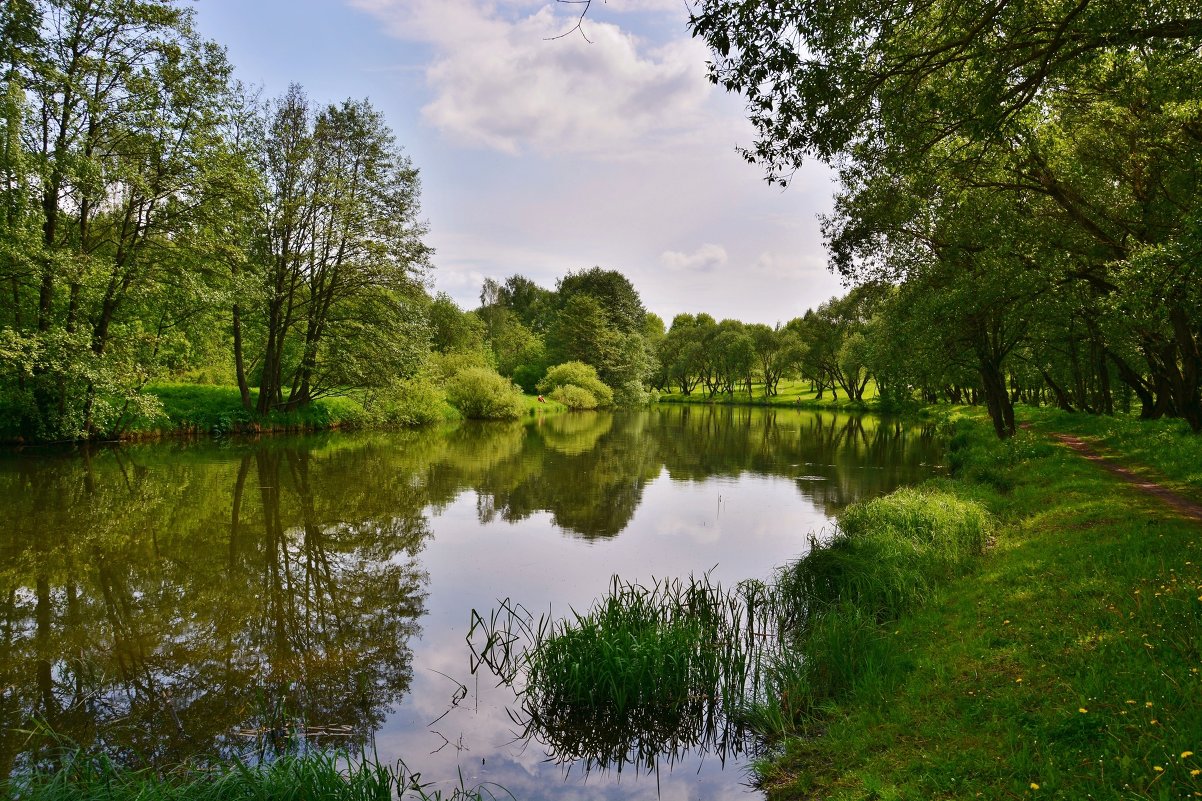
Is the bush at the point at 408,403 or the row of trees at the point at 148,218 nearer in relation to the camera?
the row of trees at the point at 148,218

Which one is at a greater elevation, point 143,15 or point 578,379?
point 143,15

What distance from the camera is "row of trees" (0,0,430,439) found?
19000 millimetres

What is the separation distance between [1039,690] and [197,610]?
10.1m

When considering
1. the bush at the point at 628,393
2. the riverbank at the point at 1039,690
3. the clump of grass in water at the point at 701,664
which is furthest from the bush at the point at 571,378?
the riverbank at the point at 1039,690

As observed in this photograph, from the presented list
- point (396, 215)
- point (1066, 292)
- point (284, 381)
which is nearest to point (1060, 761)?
point (1066, 292)

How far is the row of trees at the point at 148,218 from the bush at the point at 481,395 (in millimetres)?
Answer: 13921

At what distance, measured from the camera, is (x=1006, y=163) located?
1330 cm

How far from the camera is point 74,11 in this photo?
19953 millimetres

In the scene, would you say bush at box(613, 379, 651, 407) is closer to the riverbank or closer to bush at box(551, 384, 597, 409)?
bush at box(551, 384, 597, 409)

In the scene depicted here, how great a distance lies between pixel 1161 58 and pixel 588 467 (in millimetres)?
19334

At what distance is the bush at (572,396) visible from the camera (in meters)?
59.5

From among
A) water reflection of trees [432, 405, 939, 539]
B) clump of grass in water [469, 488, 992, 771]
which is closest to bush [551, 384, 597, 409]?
water reflection of trees [432, 405, 939, 539]

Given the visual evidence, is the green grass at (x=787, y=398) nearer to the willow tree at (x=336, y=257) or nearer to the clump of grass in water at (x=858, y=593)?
the willow tree at (x=336, y=257)

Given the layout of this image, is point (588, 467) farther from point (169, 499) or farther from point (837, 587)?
point (837, 587)
